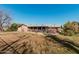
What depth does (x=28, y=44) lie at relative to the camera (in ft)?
7.18

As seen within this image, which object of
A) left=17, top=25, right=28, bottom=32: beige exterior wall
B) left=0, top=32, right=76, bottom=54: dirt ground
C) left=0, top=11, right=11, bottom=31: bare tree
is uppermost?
left=0, top=11, right=11, bottom=31: bare tree

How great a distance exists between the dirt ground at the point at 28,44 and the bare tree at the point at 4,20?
0.08 meters

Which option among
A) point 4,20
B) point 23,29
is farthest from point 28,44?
point 4,20

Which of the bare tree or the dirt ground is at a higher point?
the bare tree

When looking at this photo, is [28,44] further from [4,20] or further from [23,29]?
[4,20]

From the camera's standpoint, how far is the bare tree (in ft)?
7.18

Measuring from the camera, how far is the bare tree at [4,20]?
2.19 m

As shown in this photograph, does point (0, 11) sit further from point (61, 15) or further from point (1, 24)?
point (61, 15)

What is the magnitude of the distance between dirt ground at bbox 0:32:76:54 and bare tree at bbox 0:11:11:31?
0.08 metres

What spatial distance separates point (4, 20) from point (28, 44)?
14.3 inches

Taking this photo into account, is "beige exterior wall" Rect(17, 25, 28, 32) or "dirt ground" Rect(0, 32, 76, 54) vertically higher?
"beige exterior wall" Rect(17, 25, 28, 32)
